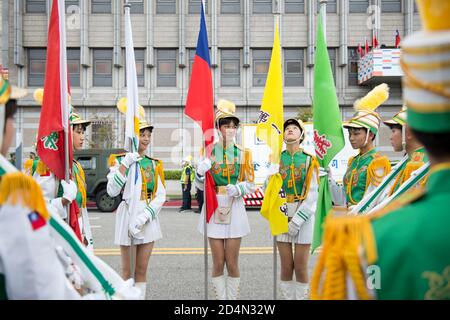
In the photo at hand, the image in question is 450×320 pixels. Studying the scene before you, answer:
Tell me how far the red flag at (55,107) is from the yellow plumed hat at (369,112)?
3.17 metres

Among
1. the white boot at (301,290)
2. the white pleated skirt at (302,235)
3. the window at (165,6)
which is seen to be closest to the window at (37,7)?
the window at (165,6)

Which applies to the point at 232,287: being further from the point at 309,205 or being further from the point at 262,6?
the point at 262,6

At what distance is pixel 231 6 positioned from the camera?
26.4 m

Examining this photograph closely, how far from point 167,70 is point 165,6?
12.6 feet

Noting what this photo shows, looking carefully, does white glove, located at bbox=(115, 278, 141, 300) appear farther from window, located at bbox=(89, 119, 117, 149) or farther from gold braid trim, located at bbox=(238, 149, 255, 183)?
window, located at bbox=(89, 119, 117, 149)

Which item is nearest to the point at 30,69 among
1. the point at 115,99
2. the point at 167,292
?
the point at 115,99

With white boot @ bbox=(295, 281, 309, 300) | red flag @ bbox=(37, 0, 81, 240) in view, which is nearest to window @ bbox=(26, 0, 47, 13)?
red flag @ bbox=(37, 0, 81, 240)

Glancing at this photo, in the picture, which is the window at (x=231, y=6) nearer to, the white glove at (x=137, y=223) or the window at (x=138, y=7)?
the window at (x=138, y=7)

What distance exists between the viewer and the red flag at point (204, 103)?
16.6 feet

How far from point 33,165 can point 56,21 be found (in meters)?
1.46

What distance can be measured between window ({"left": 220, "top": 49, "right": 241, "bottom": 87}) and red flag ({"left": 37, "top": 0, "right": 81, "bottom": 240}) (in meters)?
22.2
